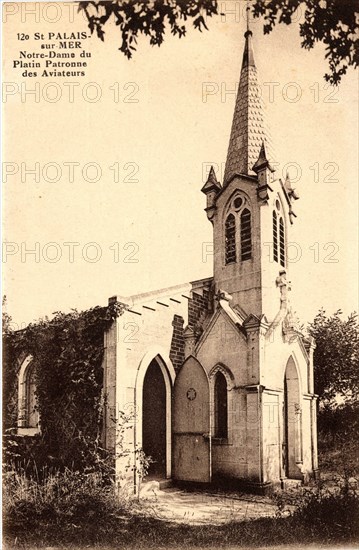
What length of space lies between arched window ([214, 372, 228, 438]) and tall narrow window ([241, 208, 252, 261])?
13.1 feet

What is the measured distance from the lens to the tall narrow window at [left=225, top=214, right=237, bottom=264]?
16.8m

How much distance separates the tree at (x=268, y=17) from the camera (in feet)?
24.1

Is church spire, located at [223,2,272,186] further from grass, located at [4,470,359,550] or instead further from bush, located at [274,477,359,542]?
grass, located at [4,470,359,550]

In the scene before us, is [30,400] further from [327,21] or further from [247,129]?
[327,21]

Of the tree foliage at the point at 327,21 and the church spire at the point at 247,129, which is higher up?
the church spire at the point at 247,129

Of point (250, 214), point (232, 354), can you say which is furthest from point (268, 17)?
point (232, 354)

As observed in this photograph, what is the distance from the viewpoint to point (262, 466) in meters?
13.5

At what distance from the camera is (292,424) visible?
1633cm

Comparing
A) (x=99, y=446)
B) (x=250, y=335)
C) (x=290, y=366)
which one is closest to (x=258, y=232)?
(x=250, y=335)

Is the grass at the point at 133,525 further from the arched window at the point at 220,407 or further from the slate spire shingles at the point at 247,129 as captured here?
the slate spire shingles at the point at 247,129

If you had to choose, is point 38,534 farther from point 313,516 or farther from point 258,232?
point 258,232

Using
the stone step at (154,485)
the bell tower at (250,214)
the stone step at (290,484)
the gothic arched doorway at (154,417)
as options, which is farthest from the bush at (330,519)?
the bell tower at (250,214)

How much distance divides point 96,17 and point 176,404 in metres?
10.6

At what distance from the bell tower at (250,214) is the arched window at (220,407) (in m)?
2.42
